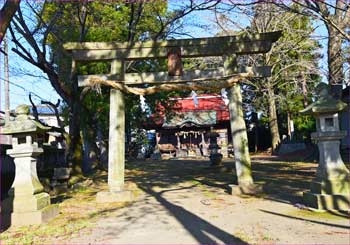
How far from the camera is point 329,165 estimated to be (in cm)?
760

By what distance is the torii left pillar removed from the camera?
9820 millimetres

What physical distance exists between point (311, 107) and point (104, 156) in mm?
18195

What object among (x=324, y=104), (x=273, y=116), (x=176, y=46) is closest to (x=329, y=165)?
(x=324, y=104)

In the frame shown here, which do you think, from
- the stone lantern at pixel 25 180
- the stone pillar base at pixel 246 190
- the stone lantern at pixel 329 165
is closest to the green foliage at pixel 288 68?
the stone pillar base at pixel 246 190

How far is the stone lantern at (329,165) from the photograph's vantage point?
7363 mm

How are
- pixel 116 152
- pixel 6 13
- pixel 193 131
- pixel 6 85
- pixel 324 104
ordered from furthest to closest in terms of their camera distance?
pixel 193 131 < pixel 6 85 < pixel 116 152 < pixel 324 104 < pixel 6 13

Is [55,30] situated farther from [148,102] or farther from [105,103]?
[148,102]

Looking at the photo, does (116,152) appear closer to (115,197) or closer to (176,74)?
(115,197)

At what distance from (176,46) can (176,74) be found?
750mm

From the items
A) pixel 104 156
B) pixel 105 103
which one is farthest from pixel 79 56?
pixel 104 156

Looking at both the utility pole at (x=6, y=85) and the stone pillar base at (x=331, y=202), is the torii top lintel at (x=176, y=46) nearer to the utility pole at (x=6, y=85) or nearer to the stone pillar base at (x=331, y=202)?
the stone pillar base at (x=331, y=202)

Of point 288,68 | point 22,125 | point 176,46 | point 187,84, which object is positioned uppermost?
point 288,68

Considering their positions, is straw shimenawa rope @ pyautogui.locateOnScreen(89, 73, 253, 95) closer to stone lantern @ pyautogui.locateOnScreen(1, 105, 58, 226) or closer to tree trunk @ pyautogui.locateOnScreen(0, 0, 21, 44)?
stone lantern @ pyautogui.locateOnScreen(1, 105, 58, 226)

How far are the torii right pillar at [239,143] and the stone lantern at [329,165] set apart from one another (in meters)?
2.28
